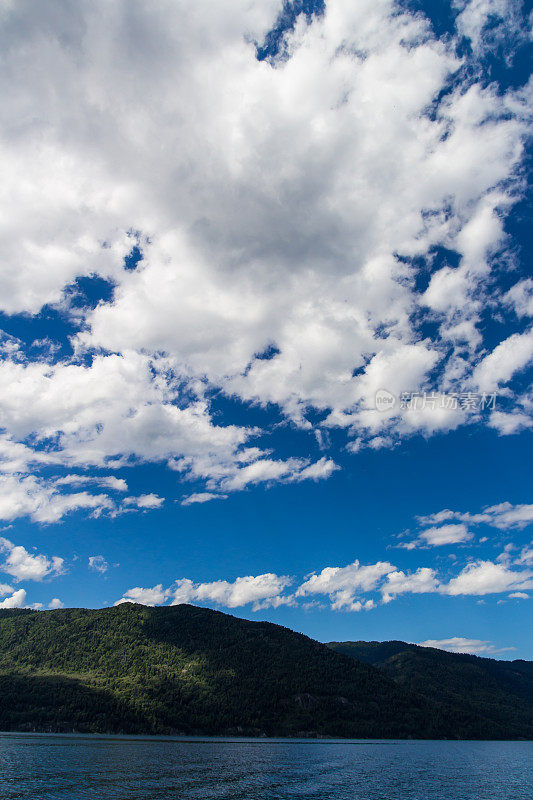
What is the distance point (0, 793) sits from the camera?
92250 millimetres

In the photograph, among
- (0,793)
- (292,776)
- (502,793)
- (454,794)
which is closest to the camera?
(0,793)

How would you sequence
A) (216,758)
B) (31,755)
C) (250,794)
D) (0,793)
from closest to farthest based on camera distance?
(0,793) < (250,794) < (31,755) < (216,758)

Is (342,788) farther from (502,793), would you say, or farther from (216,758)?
(216,758)

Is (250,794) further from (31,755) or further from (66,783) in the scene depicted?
(31,755)

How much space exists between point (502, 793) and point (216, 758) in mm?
102869

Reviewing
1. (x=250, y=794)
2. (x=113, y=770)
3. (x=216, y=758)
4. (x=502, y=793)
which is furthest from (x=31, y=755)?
(x=502, y=793)

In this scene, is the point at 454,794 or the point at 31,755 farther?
the point at 31,755

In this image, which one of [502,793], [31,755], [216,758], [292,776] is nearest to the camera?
[502,793]

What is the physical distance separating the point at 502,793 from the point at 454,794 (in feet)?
63.0

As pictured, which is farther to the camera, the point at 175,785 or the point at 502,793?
the point at 502,793

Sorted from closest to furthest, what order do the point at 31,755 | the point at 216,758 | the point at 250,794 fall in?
the point at 250,794
the point at 31,755
the point at 216,758

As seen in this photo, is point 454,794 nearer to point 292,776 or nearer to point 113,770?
point 292,776

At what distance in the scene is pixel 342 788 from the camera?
123375mm

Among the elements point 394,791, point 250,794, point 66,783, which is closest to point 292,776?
point 394,791
